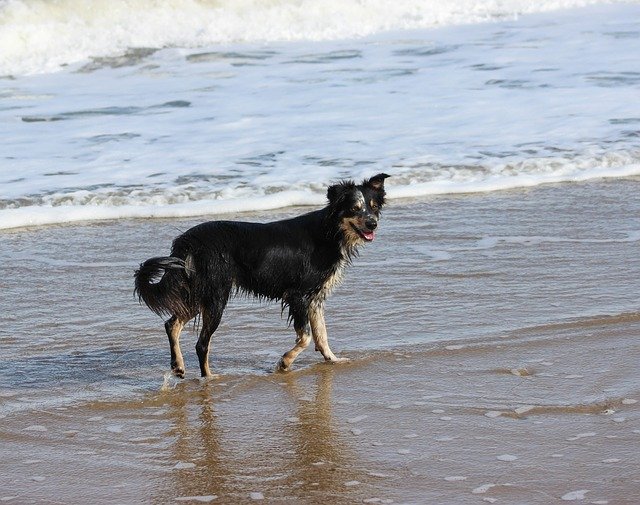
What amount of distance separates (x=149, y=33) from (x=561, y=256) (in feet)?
51.4

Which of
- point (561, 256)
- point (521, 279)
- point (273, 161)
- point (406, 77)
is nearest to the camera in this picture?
point (521, 279)

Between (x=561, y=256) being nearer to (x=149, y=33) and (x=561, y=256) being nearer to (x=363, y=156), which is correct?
(x=363, y=156)

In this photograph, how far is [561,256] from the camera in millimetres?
8188

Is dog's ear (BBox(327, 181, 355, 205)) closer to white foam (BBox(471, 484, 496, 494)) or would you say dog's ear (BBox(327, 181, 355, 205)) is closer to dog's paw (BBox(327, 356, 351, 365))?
dog's paw (BBox(327, 356, 351, 365))

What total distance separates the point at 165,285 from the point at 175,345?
367 mm

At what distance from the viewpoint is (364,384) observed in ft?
19.2

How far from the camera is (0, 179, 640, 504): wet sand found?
15.0 ft

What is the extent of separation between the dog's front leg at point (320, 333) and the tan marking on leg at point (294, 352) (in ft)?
0.35

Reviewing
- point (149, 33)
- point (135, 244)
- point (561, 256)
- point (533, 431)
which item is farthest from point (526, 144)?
point (149, 33)

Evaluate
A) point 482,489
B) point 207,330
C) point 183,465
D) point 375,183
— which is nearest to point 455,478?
point 482,489

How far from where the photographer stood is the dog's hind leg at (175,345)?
6.05 m

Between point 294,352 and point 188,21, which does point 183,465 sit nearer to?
point 294,352

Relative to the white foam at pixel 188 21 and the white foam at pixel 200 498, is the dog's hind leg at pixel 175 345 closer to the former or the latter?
the white foam at pixel 200 498

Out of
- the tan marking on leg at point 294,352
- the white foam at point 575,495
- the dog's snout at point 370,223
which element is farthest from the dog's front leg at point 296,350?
the white foam at point 575,495
